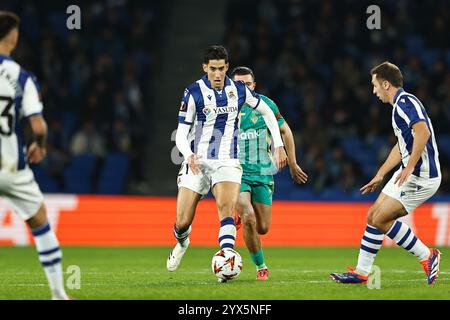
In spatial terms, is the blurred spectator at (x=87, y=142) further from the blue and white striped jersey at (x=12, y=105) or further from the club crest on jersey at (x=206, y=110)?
the blue and white striped jersey at (x=12, y=105)

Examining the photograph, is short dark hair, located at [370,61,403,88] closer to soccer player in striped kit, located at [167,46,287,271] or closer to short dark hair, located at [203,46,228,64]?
soccer player in striped kit, located at [167,46,287,271]

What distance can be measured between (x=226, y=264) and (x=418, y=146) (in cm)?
212

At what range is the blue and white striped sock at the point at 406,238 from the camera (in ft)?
29.5

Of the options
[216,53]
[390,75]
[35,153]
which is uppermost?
[216,53]

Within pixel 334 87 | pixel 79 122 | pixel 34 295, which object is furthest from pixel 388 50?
pixel 34 295

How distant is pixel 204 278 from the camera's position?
9680 millimetres

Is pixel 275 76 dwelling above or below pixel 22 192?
below

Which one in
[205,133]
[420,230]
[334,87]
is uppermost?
[205,133]

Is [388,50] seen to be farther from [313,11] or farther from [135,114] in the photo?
[135,114]

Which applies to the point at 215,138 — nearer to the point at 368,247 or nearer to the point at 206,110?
the point at 206,110

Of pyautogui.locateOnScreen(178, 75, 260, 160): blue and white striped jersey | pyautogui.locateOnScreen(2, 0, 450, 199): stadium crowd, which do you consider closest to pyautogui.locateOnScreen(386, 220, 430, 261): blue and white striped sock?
pyautogui.locateOnScreen(178, 75, 260, 160): blue and white striped jersey

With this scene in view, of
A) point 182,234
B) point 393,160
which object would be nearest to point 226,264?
point 182,234

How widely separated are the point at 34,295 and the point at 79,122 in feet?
39.9

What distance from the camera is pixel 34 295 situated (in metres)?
7.69
